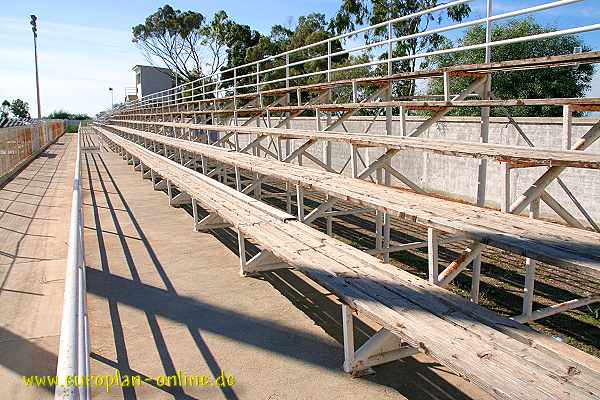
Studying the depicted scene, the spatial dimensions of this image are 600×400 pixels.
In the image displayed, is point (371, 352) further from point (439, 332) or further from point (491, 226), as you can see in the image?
point (491, 226)

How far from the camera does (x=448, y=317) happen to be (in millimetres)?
2297

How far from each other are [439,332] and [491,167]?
680 cm

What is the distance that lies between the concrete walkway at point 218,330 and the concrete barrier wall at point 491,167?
9.70ft

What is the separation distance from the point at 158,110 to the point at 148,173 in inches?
410

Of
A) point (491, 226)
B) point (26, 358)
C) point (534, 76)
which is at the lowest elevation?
point (26, 358)

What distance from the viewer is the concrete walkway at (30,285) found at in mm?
3209

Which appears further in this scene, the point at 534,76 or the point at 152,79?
the point at 152,79

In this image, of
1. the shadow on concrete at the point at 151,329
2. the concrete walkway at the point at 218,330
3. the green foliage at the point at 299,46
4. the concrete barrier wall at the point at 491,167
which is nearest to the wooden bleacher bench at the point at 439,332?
the concrete walkway at the point at 218,330

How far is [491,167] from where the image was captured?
8328 millimetres

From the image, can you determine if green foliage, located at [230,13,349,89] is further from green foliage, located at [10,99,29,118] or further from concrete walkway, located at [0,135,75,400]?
green foliage, located at [10,99,29,118]

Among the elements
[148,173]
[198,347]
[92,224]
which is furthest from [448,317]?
[148,173]

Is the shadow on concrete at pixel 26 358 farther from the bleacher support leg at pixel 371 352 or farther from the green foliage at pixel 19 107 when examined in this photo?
the green foliage at pixel 19 107

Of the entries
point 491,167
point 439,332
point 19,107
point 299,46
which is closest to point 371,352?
point 439,332

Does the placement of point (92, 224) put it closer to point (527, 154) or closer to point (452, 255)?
point (452, 255)
